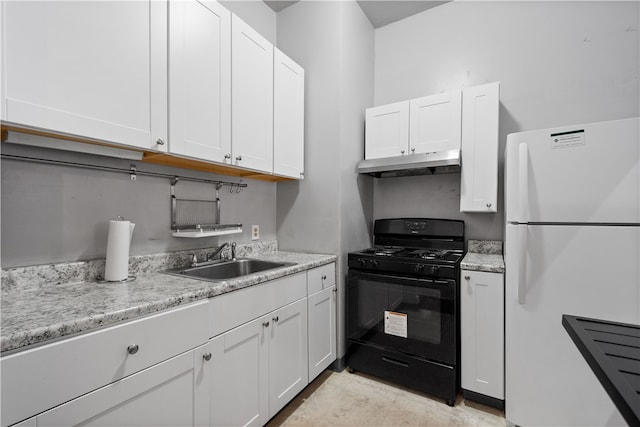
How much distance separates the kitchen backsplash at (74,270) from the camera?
45.8 inches

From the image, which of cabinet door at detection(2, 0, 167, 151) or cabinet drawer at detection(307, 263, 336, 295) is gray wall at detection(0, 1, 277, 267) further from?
cabinet drawer at detection(307, 263, 336, 295)

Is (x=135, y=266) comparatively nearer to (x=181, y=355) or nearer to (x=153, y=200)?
(x=153, y=200)

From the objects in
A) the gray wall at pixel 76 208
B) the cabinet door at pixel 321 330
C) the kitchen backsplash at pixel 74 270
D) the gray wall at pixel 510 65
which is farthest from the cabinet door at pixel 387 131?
the kitchen backsplash at pixel 74 270

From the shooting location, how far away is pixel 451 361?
1.88 m

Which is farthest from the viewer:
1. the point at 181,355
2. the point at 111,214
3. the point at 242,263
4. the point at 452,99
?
the point at 452,99

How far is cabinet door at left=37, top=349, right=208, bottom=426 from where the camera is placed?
840 millimetres

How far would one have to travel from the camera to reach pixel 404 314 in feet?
6.70

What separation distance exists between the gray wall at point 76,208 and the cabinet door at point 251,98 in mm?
373

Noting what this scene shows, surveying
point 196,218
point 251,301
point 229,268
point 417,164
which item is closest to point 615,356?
point 251,301

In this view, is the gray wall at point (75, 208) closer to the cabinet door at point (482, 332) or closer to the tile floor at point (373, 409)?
the tile floor at point (373, 409)

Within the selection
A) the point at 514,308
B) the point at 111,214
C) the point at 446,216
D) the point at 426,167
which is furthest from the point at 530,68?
the point at 111,214

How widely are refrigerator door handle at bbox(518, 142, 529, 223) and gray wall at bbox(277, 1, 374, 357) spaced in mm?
1174

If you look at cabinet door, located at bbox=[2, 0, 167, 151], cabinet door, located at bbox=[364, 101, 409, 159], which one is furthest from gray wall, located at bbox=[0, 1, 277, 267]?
cabinet door, located at bbox=[364, 101, 409, 159]

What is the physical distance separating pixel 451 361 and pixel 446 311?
318mm
